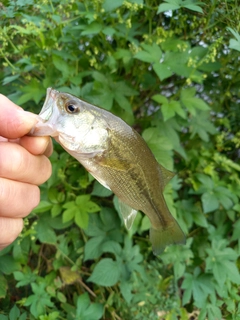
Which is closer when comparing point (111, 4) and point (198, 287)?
point (111, 4)

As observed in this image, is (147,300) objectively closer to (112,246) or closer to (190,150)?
(112,246)

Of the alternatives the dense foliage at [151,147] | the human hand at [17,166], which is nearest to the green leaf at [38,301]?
the dense foliage at [151,147]

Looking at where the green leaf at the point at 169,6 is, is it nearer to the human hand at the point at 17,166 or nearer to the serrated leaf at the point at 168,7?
the serrated leaf at the point at 168,7

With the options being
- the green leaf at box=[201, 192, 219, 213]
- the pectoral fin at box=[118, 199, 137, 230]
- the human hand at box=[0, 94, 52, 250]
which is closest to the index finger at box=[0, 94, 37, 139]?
the human hand at box=[0, 94, 52, 250]

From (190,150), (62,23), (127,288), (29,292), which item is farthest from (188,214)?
(62,23)

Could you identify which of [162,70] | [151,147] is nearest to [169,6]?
[162,70]

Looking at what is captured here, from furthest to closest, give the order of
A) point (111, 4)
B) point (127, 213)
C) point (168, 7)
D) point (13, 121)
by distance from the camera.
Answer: point (111, 4), point (168, 7), point (127, 213), point (13, 121)

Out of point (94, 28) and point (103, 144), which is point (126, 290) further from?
point (94, 28)
